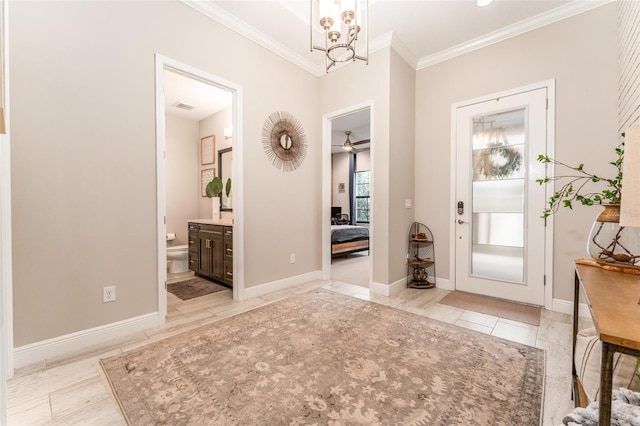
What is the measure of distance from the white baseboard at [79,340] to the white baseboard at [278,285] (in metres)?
0.97

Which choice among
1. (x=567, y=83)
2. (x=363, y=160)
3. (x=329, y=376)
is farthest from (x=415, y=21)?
(x=363, y=160)

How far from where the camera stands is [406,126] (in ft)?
11.7

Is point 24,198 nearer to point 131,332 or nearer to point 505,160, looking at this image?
point 131,332

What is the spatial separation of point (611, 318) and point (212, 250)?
3.72 m

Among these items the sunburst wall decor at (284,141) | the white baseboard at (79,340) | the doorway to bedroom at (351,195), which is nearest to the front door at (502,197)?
the doorway to bedroom at (351,195)

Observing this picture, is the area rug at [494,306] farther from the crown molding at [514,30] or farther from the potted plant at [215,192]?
the potted plant at [215,192]

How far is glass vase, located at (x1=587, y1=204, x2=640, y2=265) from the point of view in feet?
4.96

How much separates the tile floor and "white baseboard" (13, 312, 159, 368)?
72 mm

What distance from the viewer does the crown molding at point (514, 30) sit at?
2.65 metres

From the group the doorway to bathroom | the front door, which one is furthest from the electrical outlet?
the front door

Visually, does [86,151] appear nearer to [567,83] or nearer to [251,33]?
[251,33]

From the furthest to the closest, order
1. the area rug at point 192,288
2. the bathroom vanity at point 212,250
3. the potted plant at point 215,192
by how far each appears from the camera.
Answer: the potted plant at point 215,192 < the bathroom vanity at point 212,250 < the area rug at point 192,288

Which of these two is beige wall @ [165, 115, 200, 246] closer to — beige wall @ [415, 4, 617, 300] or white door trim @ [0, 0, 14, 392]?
white door trim @ [0, 0, 14, 392]

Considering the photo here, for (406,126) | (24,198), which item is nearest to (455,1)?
(406,126)
